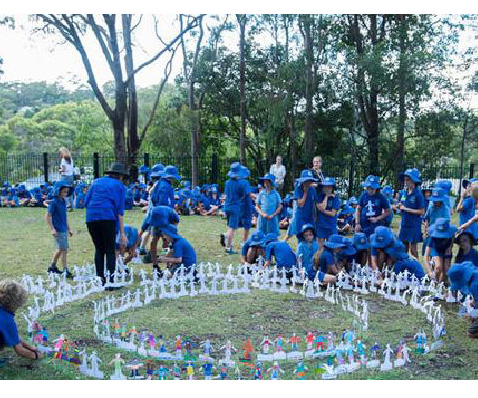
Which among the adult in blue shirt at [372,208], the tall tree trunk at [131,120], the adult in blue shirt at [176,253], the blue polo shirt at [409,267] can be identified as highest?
the tall tree trunk at [131,120]

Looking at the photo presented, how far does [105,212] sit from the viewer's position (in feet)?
23.2

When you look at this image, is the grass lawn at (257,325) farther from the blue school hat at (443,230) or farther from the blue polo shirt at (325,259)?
the blue school hat at (443,230)

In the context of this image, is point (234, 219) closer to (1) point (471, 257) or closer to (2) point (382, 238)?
(2) point (382, 238)

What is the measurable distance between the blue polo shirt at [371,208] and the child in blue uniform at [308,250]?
126cm

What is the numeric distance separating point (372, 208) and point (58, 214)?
480 centimetres

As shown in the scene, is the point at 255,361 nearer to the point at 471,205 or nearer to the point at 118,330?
A: the point at 118,330

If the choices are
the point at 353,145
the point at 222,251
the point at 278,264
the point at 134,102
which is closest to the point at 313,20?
the point at 353,145

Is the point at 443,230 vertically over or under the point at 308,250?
over

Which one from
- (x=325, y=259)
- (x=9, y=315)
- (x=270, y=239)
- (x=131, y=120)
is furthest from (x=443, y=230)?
(x=131, y=120)

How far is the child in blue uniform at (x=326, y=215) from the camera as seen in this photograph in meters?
8.39

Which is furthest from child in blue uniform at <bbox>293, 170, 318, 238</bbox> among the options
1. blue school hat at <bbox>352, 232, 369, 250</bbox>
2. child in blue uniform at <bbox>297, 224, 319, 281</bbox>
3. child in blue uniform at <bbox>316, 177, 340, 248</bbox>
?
blue school hat at <bbox>352, 232, 369, 250</bbox>

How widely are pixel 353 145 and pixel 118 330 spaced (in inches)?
674

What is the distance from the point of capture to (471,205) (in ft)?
28.9

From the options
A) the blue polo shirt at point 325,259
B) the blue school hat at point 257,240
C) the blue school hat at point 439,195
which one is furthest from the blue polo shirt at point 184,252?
the blue school hat at point 439,195
